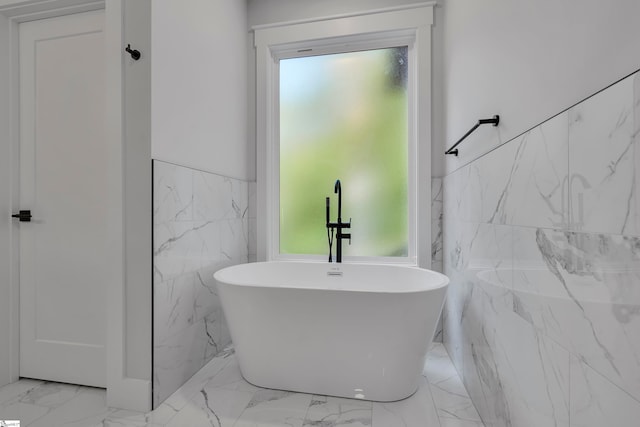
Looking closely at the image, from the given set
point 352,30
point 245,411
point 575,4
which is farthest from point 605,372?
point 352,30

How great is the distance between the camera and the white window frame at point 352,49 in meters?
2.27

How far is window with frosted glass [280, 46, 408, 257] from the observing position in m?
2.43

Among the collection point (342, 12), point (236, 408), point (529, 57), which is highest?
point (342, 12)

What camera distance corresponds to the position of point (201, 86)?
1.96 metres

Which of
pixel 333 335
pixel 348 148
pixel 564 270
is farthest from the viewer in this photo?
pixel 348 148

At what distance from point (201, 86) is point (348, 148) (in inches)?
45.6

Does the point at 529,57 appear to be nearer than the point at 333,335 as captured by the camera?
Yes
